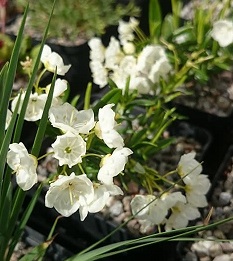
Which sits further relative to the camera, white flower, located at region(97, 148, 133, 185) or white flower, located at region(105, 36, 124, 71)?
white flower, located at region(105, 36, 124, 71)

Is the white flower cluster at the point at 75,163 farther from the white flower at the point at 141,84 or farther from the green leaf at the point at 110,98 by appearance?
the white flower at the point at 141,84

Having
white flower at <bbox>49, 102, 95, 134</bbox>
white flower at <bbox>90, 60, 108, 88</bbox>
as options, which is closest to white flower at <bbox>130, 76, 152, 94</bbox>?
white flower at <bbox>90, 60, 108, 88</bbox>

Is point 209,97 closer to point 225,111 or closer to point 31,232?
point 225,111

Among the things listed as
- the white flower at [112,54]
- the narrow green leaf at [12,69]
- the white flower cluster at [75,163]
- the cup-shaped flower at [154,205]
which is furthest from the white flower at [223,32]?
the narrow green leaf at [12,69]

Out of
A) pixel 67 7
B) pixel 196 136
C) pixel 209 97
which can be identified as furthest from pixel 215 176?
pixel 67 7

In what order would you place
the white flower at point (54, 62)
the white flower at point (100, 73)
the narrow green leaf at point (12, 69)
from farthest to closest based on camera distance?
the white flower at point (100, 73) → the white flower at point (54, 62) → the narrow green leaf at point (12, 69)

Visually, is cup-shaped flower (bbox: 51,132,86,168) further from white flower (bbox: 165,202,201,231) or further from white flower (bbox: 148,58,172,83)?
white flower (bbox: 148,58,172,83)

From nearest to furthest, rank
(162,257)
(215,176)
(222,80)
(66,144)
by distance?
(66,144) < (162,257) < (215,176) < (222,80)
